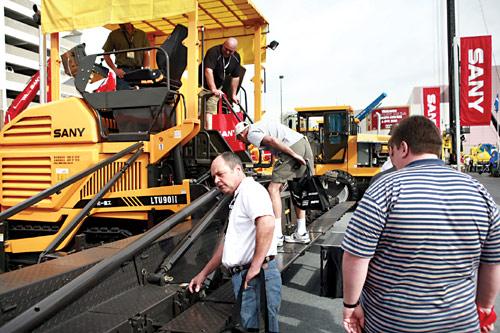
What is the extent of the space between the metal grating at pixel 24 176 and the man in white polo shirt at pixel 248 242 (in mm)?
2587

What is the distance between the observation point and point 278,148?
15.4 ft

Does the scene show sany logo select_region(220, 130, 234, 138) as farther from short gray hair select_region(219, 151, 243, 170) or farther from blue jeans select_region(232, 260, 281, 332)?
blue jeans select_region(232, 260, 281, 332)

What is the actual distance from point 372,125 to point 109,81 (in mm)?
36647

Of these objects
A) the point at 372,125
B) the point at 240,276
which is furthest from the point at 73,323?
the point at 372,125

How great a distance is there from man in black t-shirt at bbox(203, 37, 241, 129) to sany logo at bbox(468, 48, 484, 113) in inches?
369

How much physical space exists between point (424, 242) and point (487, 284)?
46 cm

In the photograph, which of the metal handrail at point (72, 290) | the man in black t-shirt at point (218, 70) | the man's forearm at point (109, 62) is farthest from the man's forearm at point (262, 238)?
the man's forearm at point (109, 62)

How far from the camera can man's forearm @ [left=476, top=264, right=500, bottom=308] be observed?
73.5 inches

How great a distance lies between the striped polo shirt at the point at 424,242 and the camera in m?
1.69

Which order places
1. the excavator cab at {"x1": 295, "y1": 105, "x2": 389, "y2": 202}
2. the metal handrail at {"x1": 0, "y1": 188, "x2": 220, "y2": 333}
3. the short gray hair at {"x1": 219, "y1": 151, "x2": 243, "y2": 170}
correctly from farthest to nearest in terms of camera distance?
the excavator cab at {"x1": 295, "y1": 105, "x2": 389, "y2": 202}
the short gray hair at {"x1": 219, "y1": 151, "x2": 243, "y2": 170}
the metal handrail at {"x1": 0, "y1": 188, "x2": 220, "y2": 333}

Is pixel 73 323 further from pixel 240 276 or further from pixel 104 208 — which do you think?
pixel 104 208

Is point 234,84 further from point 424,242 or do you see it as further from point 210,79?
point 424,242

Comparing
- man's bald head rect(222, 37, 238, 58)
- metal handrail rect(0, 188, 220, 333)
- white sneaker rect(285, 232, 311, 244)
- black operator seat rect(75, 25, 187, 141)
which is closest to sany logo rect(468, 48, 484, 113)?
man's bald head rect(222, 37, 238, 58)

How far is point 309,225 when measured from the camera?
19.5 feet
